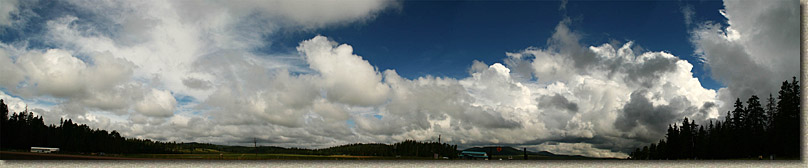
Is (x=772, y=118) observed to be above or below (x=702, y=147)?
above

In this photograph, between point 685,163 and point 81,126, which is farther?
point 81,126

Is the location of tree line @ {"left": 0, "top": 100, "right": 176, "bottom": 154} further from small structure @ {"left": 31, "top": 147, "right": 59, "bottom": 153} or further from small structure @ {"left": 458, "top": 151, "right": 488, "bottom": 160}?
small structure @ {"left": 458, "top": 151, "right": 488, "bottom": 160}

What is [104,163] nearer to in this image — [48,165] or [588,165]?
[48,165]

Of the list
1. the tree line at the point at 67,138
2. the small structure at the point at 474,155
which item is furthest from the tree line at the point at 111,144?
the small structure at the point at 474,155

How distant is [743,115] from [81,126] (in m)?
23.8

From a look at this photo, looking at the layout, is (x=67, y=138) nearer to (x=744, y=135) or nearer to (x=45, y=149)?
(x=45, y=149)

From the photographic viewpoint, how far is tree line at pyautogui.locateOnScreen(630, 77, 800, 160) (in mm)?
13750

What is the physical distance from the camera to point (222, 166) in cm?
1164

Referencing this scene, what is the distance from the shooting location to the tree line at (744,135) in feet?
45.1

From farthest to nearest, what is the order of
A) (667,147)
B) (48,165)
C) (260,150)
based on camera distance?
(260,150)
(667,147)
(48,165)

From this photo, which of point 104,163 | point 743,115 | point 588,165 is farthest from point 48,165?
point 743,115

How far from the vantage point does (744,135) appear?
18359 millimetres

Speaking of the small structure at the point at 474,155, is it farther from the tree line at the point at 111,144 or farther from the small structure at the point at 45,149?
the small structure at the point at 45,149

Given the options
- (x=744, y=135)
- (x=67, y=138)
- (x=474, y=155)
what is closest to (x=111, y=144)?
(x=67, y=138)
